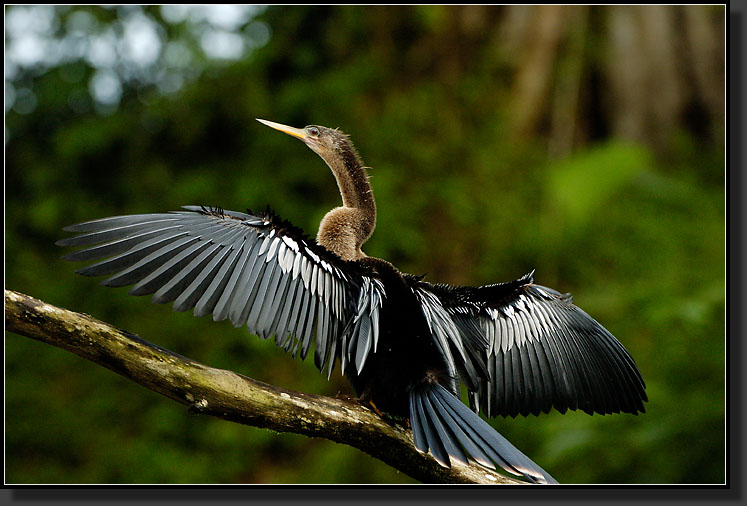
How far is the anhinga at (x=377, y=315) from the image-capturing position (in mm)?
2034

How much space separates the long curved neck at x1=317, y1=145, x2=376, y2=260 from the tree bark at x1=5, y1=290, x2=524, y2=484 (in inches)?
22.6

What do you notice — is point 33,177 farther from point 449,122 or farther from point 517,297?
point 517,297

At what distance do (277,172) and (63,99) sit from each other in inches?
63.4

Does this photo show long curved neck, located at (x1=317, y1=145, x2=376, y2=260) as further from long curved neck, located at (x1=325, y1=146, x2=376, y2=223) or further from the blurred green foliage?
the blurred green foliage

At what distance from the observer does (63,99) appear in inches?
213

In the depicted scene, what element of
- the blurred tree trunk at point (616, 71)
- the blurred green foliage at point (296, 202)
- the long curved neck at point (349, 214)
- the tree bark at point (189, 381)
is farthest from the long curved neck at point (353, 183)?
the blurred tree trunk at point (616, 71)

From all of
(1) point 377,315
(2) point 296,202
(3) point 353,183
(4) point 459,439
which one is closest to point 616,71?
(2) point 296,202

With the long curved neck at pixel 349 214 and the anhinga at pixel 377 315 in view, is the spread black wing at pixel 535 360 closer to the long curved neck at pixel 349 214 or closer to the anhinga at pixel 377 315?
the anhinga at pixel 377 315

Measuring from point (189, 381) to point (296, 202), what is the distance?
335cm

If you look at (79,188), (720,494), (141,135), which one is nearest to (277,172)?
(141,135)

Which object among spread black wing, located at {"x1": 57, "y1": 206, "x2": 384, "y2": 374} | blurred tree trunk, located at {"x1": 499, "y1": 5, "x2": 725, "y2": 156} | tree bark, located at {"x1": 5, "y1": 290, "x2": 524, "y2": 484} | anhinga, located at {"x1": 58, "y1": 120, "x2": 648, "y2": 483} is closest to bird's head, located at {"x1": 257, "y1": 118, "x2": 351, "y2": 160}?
anhinga, located at {"x1": 58, "y1": 120, "x2": 648, "y2": 483}

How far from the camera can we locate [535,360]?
2787mm

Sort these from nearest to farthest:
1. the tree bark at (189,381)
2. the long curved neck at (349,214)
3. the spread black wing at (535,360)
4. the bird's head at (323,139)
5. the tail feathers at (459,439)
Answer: the tree bark at (189,381), the tail feathers at (459,439), the long curved neck at (349,214), the spread black wing at (535,360), the bird's head at (323,139)

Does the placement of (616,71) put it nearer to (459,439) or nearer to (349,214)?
(349,214)
